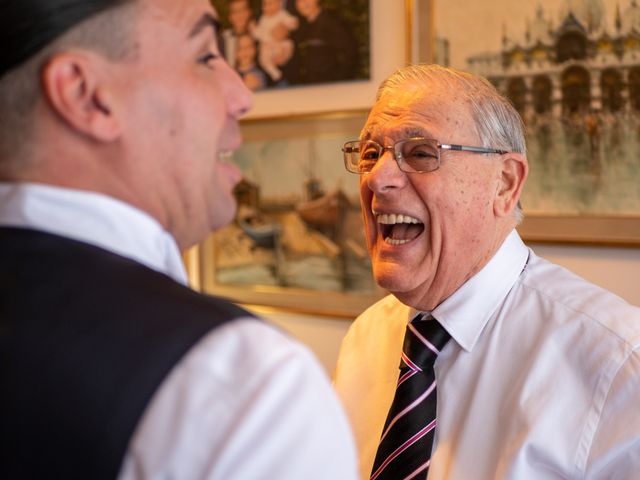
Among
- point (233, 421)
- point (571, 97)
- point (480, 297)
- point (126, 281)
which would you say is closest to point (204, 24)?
point (126, 281)

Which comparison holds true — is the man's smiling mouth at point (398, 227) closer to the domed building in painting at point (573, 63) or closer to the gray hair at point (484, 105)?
the gray hair at point (484, 105)

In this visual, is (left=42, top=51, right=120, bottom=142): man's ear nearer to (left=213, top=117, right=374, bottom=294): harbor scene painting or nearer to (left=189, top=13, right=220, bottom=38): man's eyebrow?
(left=189, top=13, right=220, bottom=38): man's eyebrow

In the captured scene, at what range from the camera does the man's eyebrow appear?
73cm

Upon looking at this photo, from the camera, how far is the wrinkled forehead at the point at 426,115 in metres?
1.51

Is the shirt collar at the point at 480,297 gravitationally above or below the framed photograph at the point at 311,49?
below

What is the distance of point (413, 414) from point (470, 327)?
223 millimetres

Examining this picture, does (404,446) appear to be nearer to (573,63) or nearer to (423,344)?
(423,344)

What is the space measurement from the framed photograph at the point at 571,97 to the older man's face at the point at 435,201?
0.80 meters

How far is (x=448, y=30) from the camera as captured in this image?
8.02 feet

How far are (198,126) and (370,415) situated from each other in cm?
106

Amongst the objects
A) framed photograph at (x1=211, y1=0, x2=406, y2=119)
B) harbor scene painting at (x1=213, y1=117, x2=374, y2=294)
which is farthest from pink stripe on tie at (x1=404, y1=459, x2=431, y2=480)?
framed photograph at (x1=211, y1=0, x2=406, y2=119)

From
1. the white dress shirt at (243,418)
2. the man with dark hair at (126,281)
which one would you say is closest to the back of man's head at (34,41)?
the man with dark hair at (126,281)

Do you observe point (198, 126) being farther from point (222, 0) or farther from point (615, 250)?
point (222, 0)

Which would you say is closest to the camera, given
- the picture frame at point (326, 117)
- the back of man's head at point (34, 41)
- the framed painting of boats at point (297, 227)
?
the back of man's head at point (34, 41)
